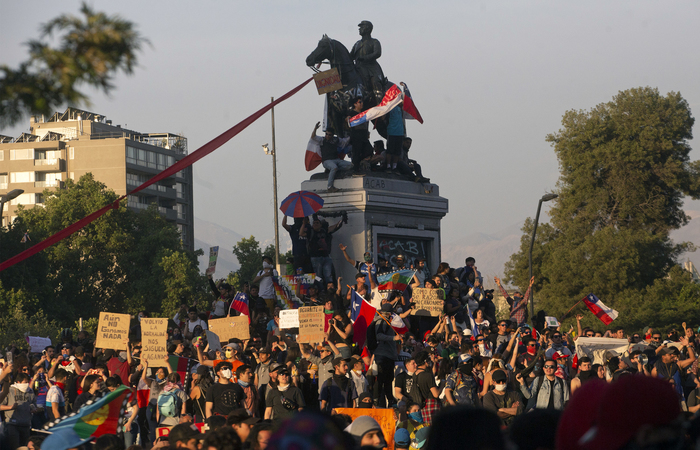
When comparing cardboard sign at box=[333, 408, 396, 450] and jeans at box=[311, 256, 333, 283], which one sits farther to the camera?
jeans at box=[311, 256, 333, 283]

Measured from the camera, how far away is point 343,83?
24.6 meters

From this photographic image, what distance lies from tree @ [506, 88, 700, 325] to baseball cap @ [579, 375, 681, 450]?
43959mm

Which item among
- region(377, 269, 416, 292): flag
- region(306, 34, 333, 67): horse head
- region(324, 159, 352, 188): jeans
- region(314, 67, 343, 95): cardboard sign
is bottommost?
region(377, 269, 416, 292): flag

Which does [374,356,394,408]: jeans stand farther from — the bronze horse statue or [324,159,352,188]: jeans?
the bronze horse statue

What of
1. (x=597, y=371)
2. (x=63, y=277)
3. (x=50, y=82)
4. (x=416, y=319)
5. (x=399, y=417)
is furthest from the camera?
(x=63, y=277)

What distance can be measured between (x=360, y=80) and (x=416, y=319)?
7421mm

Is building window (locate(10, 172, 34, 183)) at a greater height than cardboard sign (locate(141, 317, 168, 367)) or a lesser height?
greater

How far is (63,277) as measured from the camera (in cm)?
6228

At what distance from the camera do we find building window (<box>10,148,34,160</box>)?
311ft

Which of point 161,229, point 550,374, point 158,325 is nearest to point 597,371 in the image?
point 550,374

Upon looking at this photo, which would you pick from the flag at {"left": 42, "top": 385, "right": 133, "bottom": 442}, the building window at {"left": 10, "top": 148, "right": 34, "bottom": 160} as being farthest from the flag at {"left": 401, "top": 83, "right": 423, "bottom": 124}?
the building window at {"left": 10, "top": 148, "right": 34, "bottom": 160}

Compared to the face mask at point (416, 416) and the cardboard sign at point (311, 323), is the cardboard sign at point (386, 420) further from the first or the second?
the cardboard sign at point (311, 323)

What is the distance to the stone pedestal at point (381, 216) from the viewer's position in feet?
78.2

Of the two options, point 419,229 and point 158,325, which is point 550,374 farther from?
point 419,229
